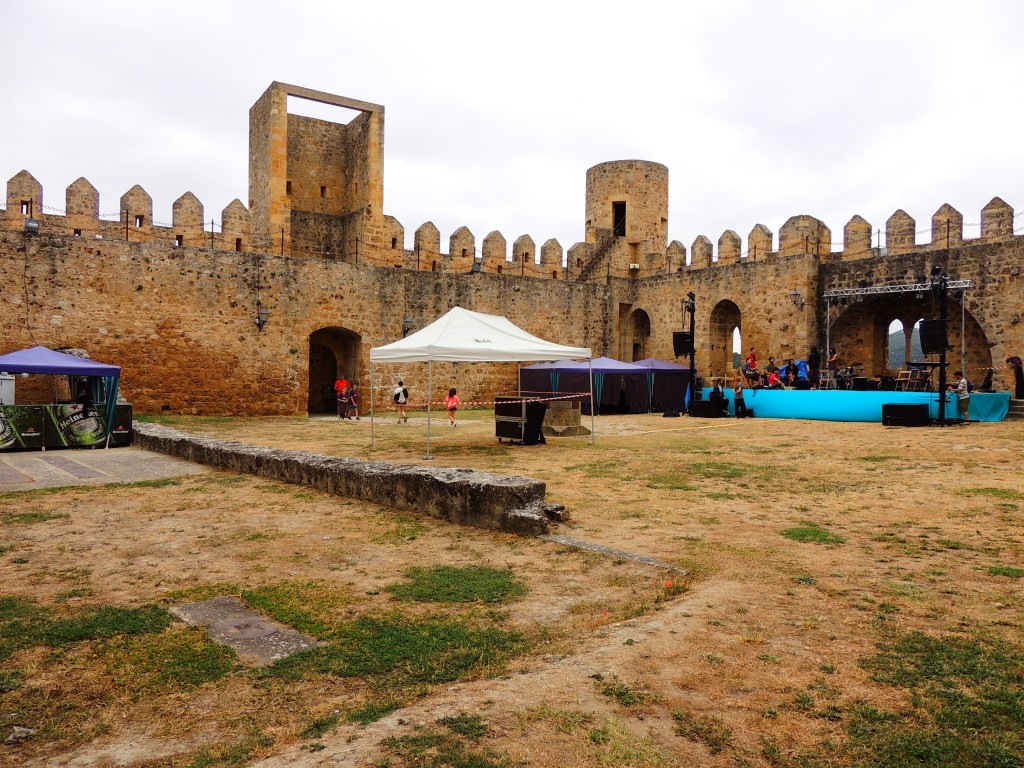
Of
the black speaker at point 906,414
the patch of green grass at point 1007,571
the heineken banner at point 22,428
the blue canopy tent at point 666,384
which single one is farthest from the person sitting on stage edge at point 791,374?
the heineken banner at point 22,428

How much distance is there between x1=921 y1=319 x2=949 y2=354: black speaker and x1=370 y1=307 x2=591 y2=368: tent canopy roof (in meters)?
6.99

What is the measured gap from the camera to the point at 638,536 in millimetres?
4922

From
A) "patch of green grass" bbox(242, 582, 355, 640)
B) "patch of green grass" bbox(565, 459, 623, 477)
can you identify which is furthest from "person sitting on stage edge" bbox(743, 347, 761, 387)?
"patch of green grass" bbox(242, 582, 355, 640)

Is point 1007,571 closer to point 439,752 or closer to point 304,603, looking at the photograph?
point 439,752

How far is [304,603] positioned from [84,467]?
6470 millimetres

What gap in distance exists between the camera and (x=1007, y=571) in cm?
398

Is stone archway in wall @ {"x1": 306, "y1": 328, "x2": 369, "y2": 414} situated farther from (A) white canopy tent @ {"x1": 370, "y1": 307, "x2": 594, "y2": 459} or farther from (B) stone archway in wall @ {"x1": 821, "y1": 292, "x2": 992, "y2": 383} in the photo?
(B) stone archway in wall @ {"x1": 821, "y1": 292, "x2": 992, "y2": 383}

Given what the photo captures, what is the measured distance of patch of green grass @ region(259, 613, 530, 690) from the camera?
8.94 feet

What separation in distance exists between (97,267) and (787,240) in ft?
58.1

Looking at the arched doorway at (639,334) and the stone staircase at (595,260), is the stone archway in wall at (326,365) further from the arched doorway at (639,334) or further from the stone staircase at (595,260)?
the arched doorway at (639,334)

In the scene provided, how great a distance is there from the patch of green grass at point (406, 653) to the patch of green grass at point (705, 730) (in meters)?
0.75

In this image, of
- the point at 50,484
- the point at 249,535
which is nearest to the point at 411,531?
the point at 249,535

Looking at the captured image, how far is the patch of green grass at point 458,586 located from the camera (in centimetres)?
362

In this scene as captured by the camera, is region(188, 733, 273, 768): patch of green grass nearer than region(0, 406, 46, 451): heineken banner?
Yes
